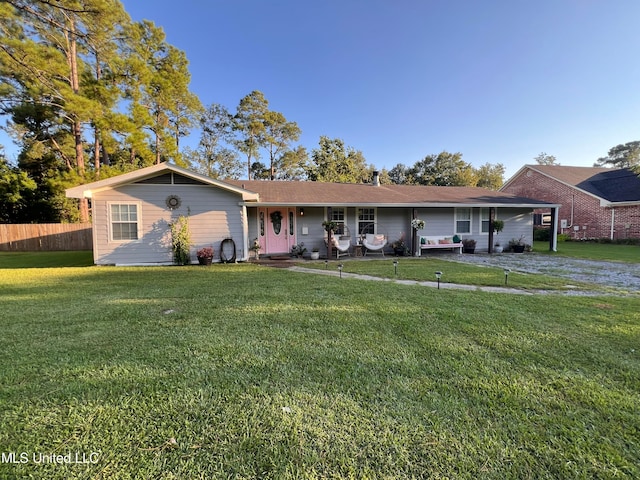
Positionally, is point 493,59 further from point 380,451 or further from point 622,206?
point 380,451

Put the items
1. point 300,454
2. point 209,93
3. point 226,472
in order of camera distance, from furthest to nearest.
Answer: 1. point 209,93
2. point 300,454
3. point 226,472

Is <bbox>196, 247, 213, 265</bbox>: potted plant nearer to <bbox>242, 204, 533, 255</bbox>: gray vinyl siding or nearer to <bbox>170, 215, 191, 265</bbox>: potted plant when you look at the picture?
<bbox>170, 215, 191, 265</bbox>: potted plant

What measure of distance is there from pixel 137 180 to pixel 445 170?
102 ft

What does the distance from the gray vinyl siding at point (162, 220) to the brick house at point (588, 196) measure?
18355mm

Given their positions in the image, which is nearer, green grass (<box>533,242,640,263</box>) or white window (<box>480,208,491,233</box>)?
green grass (<box>533,242,640,263</box>)

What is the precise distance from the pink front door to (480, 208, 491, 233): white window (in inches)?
316

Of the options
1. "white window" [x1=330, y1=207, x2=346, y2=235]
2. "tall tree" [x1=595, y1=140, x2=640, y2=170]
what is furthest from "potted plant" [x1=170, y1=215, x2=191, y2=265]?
"tall tree" [x1=595, y1=140, x2=640, y2=170]

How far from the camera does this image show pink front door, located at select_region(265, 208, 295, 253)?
1097 cm

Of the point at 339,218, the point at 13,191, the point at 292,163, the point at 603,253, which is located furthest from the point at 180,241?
the point at 292,163

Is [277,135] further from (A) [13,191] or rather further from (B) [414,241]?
(B) [414,241]

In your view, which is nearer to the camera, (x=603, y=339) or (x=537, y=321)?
(x=603, y=339)

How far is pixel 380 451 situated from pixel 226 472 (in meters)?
0.83

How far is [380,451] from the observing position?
5.33 ft

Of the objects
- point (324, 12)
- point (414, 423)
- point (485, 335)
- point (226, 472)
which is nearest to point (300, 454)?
point (226, 472)
